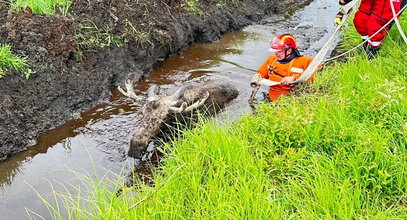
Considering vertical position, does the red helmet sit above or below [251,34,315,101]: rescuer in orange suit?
above

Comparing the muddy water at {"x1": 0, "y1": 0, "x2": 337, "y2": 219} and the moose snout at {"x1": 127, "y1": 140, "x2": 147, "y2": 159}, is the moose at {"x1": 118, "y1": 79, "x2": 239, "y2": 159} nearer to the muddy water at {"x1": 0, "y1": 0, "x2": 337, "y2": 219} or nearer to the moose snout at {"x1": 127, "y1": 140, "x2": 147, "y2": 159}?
the moose snout at {"x1": 127, "y1": 140, "x2": 147, "y2": 159}

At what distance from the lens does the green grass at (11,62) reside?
19.6 feet

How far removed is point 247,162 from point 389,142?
4.48ft

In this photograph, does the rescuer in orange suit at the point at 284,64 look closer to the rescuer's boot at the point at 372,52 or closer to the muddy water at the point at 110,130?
the muddy water at the point at 110,130

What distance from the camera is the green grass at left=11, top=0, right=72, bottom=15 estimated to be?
7117 millimetres

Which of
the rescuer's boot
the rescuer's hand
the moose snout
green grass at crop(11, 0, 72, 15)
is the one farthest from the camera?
green grass at crop(11, 0, 72, 15)

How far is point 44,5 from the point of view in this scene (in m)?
7.43

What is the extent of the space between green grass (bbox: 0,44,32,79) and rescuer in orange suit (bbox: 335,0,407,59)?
15.6 ft

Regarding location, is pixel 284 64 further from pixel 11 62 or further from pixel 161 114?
pixel 11 62

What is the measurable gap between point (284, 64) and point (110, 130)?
2.71 metres

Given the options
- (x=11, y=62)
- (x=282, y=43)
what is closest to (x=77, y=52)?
(x=11, y=62)

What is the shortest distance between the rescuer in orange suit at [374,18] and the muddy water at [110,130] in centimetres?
193

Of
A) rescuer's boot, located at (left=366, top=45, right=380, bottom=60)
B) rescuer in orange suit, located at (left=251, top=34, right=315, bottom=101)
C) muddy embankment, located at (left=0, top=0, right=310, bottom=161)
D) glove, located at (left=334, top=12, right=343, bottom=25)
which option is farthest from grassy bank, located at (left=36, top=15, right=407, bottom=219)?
muddy embankment, located at (left=0, top=0, right=310, bottom=161)

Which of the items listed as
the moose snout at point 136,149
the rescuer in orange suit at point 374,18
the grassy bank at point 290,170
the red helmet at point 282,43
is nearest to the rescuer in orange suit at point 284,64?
the red helmet at point 282,43
